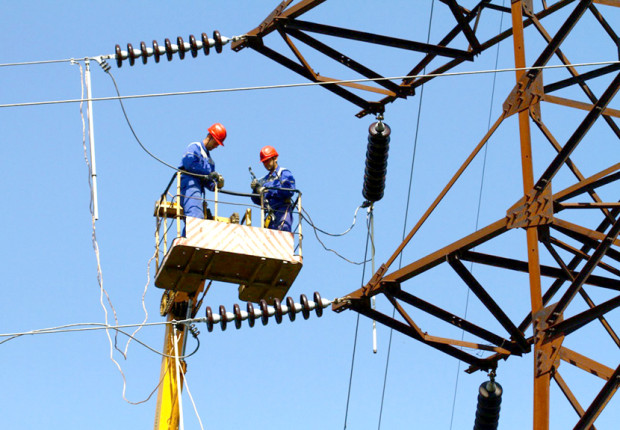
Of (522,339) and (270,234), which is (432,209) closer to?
(522,339)

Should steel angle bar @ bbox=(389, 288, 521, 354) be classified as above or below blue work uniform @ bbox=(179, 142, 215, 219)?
below

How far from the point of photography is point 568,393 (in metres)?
16.5

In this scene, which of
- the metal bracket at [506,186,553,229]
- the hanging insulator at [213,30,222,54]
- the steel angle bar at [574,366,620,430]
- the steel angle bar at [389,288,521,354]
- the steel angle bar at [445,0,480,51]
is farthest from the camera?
the hanging insulator at [213,30,222,54]

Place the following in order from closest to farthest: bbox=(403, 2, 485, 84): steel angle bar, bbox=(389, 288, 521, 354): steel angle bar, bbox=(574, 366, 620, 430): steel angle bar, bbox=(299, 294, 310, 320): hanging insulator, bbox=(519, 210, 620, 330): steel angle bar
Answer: bbox=(574, 366, 620, 430): steel angle bar, bbox=(389, 288, 521, 354): steel angle bar, bbox=(519, 210, 620, 330): steel angle bar, bbox=(299, 294, 310, 320): hanging insulator, bbox=(403, 2, 485, 84): steel angle bar

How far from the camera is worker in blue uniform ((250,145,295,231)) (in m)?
22.2

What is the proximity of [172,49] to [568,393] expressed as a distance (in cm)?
814

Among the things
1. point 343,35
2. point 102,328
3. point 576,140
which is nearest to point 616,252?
point 576,140

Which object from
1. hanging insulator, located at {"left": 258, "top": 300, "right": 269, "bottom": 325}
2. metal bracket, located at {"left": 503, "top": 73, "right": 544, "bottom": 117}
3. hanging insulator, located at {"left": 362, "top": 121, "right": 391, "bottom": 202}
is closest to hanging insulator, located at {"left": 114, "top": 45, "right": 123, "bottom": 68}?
hanging insulator, located at {"left": 362, "top": 121, "right": 391, "bottom": 202}

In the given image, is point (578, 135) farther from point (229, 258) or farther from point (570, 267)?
point (229, 258)

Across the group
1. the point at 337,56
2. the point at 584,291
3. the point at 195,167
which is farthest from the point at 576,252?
the point at 195,167

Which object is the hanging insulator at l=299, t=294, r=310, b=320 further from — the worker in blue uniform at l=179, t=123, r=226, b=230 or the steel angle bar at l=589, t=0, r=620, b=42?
the steel angle bar at l=589, t=0, r=620, b=42

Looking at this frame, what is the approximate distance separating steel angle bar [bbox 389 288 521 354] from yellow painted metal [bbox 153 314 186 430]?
17.2 ft

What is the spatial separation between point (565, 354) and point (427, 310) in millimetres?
2363

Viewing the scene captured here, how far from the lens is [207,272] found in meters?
21.6
